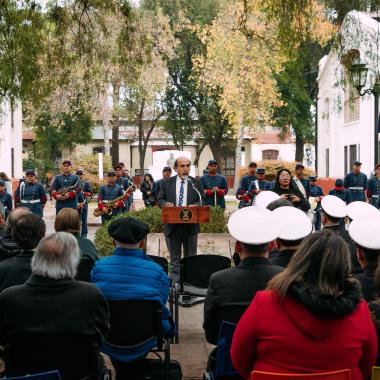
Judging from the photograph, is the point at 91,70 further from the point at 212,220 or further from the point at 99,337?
the point at 99,337

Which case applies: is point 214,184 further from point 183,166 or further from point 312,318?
point 312,318

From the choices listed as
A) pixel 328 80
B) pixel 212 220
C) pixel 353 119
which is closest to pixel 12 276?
pixel 212 220

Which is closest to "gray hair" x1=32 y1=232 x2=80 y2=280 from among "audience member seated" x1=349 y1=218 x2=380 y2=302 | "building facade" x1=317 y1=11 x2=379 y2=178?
"audience member seated" x1=349 y1=218 x2=380 y2=302

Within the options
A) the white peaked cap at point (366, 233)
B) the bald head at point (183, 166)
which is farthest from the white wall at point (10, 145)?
the white peaked cap at point (366, 233)

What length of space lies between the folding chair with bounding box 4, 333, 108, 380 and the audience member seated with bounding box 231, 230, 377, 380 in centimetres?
116

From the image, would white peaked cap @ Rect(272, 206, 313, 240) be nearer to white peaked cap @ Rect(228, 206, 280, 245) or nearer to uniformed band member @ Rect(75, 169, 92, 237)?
white peaked cap @ Rect(228, 206, 280, 245)

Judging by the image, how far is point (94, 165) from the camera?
145 feet

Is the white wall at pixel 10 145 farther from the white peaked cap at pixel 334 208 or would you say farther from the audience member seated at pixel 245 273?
the audience member seated at pixel 245 273

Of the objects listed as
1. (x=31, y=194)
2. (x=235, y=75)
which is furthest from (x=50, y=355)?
(x=235, y=75)

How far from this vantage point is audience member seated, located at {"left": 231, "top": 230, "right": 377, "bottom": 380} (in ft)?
10.6

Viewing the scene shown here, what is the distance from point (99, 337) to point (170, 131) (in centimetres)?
5211

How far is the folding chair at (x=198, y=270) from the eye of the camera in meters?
7.43

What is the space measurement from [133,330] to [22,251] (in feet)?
3.43

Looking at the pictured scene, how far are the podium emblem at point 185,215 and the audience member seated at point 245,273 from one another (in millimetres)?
4977
